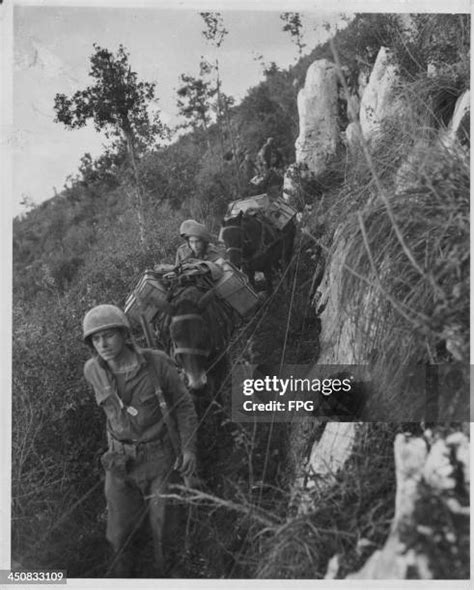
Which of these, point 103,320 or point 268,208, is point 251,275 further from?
point 103,320

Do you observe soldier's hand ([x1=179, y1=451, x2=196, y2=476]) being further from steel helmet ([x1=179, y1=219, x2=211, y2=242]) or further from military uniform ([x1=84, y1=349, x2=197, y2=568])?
steel helmet ([x1=179, y1=219, x2=211, y2=242])

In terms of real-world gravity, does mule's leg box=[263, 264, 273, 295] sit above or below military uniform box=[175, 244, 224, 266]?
below

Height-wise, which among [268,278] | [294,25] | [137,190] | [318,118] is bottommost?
[268,278]

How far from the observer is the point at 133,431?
334 cm

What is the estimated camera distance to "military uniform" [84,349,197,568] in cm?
330

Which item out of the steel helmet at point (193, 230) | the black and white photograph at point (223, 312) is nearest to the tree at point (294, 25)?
the black and white photograph at point (223, 312)

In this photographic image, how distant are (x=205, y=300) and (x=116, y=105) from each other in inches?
56.1

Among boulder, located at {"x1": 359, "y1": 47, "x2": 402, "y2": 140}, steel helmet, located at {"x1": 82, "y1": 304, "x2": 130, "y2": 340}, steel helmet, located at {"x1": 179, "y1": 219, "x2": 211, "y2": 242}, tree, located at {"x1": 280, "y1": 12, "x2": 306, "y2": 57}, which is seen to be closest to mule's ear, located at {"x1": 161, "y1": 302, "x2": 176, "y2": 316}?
steel helmet, located at {"x1": 82, "y1": 304, "x2": 130, "y2": 340}

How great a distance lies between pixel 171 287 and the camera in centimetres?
388

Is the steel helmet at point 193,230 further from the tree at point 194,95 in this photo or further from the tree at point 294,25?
the tree at point 294,25

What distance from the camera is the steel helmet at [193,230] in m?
4.06

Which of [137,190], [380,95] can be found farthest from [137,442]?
[380,95]

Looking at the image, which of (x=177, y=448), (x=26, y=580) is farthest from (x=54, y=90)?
(x=26, y=580)

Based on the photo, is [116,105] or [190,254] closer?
[116,105]
